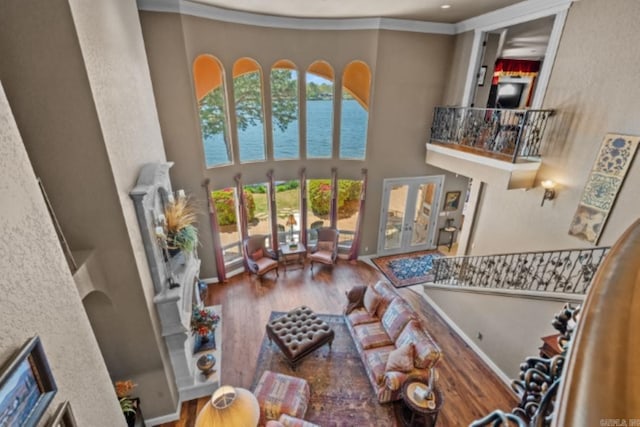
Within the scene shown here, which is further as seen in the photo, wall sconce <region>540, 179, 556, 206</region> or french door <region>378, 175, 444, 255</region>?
french door <region>378, 175, 444, 255</region>

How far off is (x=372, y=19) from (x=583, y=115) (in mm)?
4434

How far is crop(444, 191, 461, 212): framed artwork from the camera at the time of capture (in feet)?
28.0

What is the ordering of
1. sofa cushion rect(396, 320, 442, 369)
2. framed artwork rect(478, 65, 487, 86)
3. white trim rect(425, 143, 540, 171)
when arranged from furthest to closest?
framed artwork rect(478, 65, 487, 86) → white trim rect(425, 143, 540, 171) → sofa cushion rect(396, 320, 442, 369)

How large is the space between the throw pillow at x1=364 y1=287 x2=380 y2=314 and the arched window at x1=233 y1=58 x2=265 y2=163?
13.6ft

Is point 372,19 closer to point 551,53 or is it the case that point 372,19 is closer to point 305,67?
point 305,67

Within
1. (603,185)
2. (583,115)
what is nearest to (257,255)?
Answer: (603,185)

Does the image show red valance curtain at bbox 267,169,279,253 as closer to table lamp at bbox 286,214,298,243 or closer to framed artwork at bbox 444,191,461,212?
table lamp at bbox 286,214,298,243

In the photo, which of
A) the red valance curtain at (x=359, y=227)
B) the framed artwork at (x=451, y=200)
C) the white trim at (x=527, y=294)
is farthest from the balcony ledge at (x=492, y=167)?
the framed artwork at (x=451, y=200)

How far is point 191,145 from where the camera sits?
239 inches

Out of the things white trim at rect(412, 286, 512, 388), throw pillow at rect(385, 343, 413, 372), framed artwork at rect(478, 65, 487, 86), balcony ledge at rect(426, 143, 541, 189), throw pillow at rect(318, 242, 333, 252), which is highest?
framed artwork at rect(478, 65, 487, 86)

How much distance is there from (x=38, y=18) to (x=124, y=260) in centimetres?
224

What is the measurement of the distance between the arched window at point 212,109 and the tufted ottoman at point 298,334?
3.86 m

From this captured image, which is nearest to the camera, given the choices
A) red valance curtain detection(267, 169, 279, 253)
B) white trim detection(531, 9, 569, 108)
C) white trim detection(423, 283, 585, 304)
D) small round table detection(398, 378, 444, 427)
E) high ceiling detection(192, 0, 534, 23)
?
white trim detection(423, 283, 585, 304)

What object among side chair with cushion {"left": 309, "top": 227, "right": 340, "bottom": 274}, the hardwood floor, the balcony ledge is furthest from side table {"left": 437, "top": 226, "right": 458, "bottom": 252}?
side chair with cushion {"left": 309, "top": 227, "right": 340, "bottom": 274}
